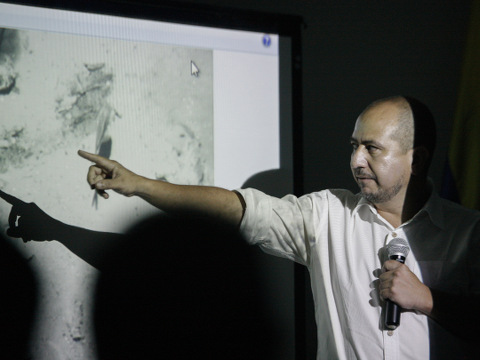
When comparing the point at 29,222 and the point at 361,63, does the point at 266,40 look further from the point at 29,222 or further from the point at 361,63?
the point at 29,222

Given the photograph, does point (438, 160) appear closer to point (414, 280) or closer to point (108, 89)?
point (414, 280)

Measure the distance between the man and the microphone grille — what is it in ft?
0.12

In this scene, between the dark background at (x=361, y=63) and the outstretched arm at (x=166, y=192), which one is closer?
the outstretched arm at (x=166, y=192)

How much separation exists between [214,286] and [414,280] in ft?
2.38

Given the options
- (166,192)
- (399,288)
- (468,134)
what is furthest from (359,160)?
(468,134)

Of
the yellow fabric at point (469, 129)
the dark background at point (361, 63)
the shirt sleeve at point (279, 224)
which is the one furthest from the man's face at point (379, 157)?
the yellow fabric at point (469, 129)

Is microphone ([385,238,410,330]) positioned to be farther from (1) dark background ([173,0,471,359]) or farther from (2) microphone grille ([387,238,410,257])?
(1) dark background ([173,0,471,359])

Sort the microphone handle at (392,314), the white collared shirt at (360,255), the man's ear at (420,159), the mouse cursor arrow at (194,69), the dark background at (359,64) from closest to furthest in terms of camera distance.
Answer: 1. the microphone handle at (392,314)
2. the white collared shirt at (360,255)
3. the man's ear at (420,159)
4. the mouse cursor arrow at (194,69)
5. the dark background at (359,64)

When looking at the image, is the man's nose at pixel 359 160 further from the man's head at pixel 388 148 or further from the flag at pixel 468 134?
the flag at pixel 468 134

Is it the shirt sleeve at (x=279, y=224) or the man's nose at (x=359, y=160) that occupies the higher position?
the man's nose at (x=359, y=160)

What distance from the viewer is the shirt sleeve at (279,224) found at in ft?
5.02

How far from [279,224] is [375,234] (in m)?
0.31

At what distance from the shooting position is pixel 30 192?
1.57m

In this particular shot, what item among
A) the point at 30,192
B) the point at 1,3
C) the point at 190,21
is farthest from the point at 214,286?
the point at 1,3
